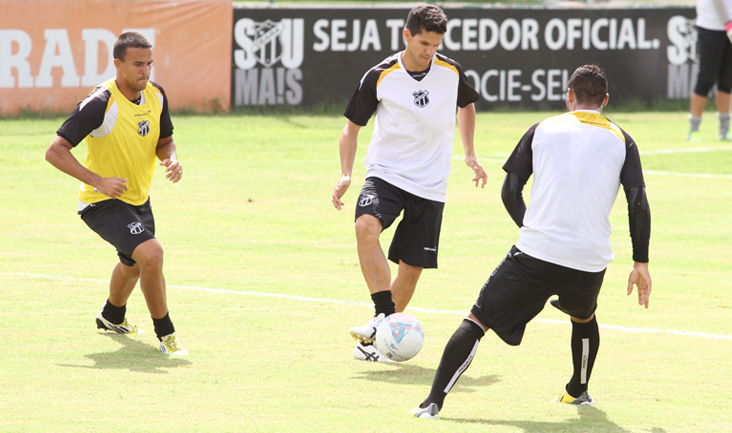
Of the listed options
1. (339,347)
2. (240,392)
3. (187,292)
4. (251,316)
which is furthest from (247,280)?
(240,392)

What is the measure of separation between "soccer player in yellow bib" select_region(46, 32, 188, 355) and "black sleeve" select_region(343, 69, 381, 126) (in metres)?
1.15

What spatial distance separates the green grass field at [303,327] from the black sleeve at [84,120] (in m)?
1.28

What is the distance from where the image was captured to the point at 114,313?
26.2ft

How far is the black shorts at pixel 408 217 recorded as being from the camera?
7.62 meters

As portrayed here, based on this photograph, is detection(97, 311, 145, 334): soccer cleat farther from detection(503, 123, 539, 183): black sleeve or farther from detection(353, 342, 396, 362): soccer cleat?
detection(503, 123, 539, 183): black sleeve

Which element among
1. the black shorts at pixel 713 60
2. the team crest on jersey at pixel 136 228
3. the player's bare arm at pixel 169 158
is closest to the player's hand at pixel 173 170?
the player's bare arm at pixel 169 158

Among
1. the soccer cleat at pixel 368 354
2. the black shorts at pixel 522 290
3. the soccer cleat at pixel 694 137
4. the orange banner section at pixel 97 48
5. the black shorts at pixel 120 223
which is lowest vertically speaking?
the soccer cleat at pixel 694 137

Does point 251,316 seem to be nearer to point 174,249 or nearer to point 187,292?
point 187,292

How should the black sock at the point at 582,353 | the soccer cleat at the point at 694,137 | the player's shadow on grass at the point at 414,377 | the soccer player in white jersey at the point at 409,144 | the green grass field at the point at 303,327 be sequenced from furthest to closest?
the soccer cleat at the point at 694,137 < the soccer player in white jersey at the point at 409,144 < the player's shadow on grass at the point at 414,377 < the black sock at the point at 582,353 < the green grass field at the point at 303,327

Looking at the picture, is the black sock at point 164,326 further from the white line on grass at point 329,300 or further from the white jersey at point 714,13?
the white jersey at point 714,13

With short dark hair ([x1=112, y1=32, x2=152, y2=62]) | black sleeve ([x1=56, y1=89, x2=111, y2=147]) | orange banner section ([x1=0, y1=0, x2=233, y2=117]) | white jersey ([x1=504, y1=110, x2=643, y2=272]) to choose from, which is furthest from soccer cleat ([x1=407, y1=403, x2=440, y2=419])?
orange banner section ([x1=0, y1=0, x2=233, y2=117])

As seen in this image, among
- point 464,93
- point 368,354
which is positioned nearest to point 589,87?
point 464,93

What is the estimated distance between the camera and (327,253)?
440 inches

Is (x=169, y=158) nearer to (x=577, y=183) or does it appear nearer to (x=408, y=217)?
(x=408, y=217)
